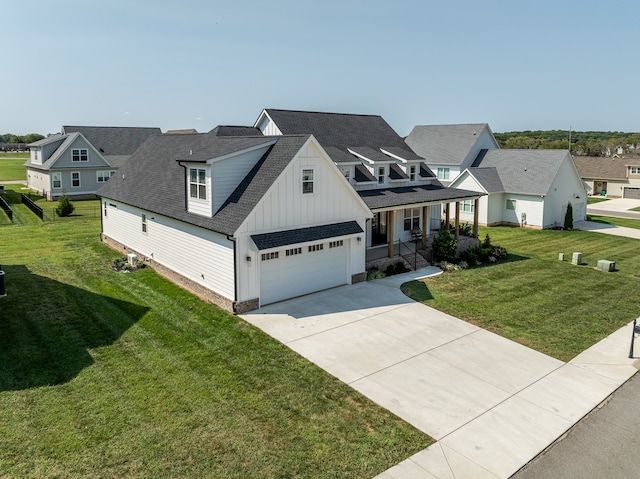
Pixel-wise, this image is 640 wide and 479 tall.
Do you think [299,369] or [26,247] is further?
[26,247]

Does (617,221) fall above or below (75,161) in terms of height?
below

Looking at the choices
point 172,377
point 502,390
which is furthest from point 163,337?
point 502,390

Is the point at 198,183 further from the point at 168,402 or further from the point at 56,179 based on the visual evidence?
the point at 56,179

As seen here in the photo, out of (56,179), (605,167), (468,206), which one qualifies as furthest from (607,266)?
(605,167)

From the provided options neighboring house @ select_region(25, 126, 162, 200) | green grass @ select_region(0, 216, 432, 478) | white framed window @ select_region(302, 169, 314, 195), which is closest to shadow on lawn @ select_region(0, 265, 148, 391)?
green grass @ select_region(0, 216, 432, 478)

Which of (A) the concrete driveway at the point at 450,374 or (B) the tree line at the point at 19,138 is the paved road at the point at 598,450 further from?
(B) the tree line at the point at 19,138

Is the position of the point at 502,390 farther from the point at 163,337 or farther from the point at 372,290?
the point at 163,337

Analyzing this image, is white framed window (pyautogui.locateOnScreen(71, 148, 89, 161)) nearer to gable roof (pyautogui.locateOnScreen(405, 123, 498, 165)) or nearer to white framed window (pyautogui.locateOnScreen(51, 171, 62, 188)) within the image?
white framed window (pyautogui.locateOnScreen(51, 171, 62, 188))
